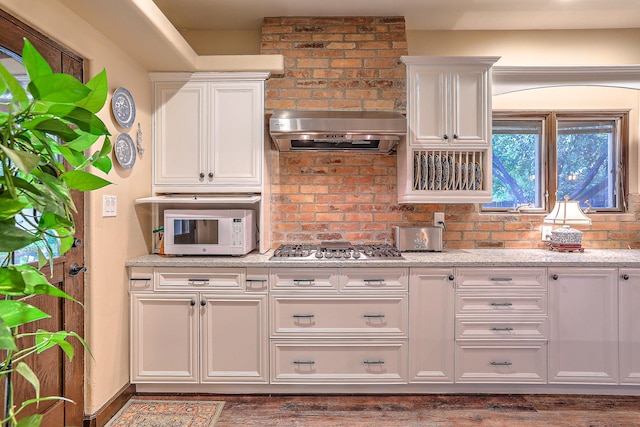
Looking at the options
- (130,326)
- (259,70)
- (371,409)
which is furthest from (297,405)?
(259,70)

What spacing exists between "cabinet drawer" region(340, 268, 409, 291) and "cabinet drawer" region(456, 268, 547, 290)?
14.4 inches

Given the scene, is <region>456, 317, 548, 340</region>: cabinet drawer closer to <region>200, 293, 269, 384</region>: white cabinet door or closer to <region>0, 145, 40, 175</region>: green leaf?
<region>200, 293, 269, 384</region>: white cabinet door

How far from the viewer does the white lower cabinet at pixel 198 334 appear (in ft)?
7.85

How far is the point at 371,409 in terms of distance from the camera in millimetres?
2303

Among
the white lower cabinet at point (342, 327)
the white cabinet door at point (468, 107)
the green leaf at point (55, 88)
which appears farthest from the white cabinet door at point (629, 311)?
the green leaf at point (55, 88)

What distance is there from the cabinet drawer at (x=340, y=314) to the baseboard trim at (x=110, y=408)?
40.0 inches

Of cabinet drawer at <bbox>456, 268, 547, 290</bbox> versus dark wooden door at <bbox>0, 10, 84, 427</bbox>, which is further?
cabinet drawer at <bbox>456, 268, 547, 290</bbox>

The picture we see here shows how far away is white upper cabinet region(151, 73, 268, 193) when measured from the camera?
8.92 feet

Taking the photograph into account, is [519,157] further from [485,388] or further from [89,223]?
[89,223]

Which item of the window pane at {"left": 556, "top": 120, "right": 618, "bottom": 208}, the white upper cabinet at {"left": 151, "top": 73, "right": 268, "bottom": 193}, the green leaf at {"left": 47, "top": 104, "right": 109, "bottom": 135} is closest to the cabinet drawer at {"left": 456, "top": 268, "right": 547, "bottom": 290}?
the window pane at {"left": 556, "top": 120, "right": 618, "bottom": 208}

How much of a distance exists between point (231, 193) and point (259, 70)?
92cm

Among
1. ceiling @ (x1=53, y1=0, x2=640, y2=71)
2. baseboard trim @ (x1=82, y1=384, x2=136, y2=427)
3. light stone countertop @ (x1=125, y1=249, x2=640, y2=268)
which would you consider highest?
ceiling @ (x1=53, y1=0, x2=640, y2=71)

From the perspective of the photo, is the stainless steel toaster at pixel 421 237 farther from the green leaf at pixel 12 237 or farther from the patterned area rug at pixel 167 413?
the green leaf at pixel 12 237

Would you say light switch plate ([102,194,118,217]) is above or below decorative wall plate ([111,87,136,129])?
below
